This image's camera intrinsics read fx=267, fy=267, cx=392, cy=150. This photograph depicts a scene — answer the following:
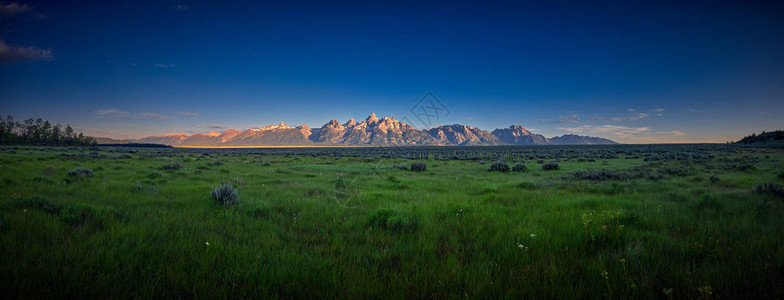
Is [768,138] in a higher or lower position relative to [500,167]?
higher

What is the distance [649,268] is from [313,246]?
4474mm

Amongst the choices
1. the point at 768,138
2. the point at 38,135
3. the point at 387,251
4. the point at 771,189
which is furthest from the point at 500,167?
the point at 38,135

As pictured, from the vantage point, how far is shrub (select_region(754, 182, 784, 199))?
7138mm

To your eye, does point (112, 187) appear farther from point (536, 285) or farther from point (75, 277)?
point (536, 285)

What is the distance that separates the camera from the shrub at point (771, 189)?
23.4 feet

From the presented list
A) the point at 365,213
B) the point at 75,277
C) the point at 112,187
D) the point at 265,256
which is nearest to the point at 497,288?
the point at 265,256

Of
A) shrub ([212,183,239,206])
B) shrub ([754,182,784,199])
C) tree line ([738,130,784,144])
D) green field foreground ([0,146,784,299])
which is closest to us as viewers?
green field foreground ([0,146,784,299])

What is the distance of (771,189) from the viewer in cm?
750

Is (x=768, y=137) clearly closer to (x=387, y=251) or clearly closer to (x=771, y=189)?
(x=771, y=189)

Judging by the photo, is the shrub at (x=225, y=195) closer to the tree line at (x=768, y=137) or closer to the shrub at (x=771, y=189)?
the shrub at (x=771, y=189)

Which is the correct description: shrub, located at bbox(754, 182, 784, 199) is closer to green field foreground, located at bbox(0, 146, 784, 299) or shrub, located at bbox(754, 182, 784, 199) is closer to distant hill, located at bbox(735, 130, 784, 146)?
green field foreground, located at bbox(0, 146, 784, 299)

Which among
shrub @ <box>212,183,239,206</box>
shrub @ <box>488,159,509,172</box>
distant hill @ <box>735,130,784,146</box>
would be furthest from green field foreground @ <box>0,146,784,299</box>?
distant hill @ <box>735,130,784,146</box>

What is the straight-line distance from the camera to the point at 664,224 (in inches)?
201

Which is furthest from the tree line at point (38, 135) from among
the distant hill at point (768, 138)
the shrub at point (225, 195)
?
the distant hill at point (768, 138)
